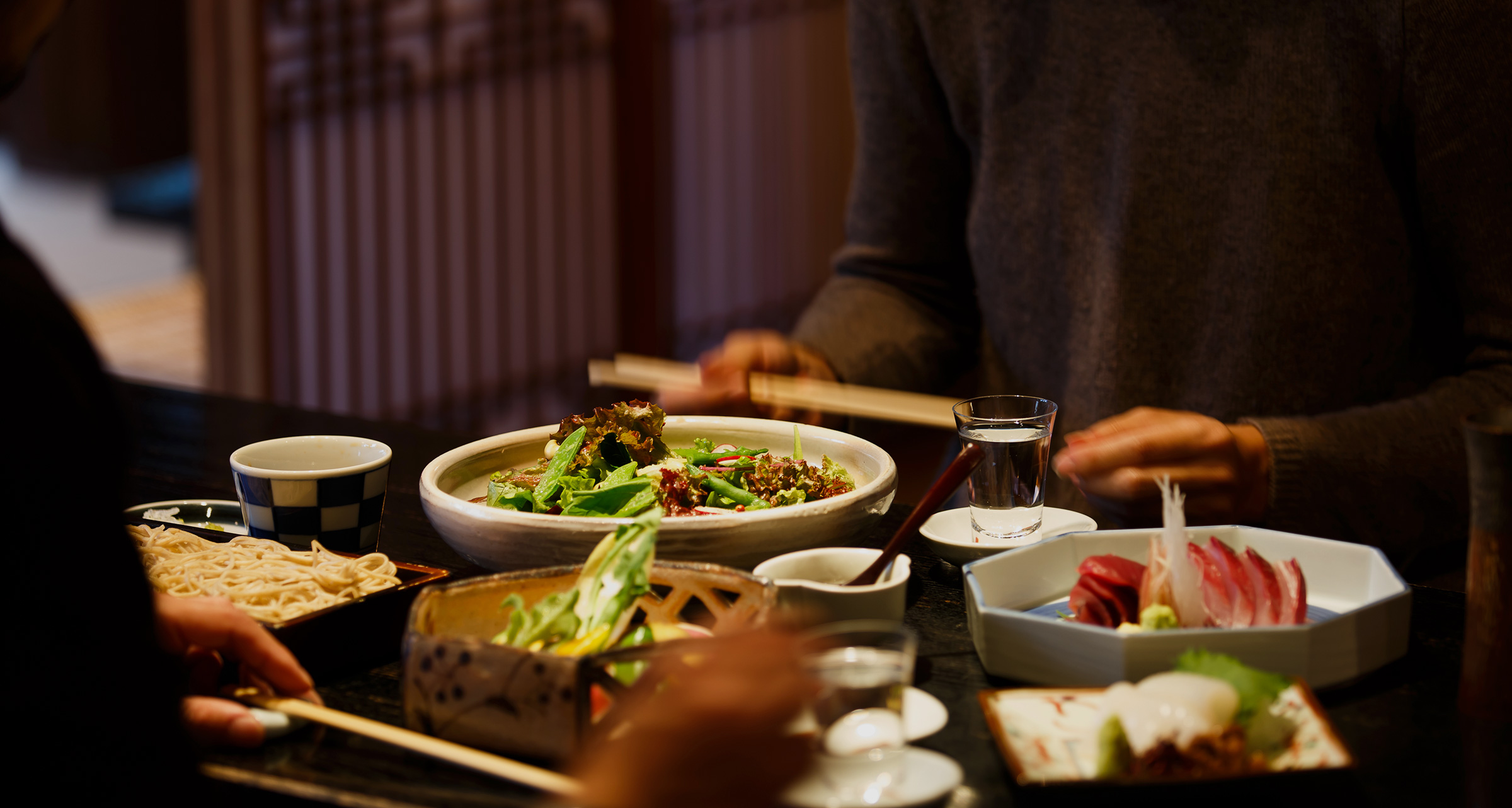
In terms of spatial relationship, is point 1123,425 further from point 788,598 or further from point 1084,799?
point 1084,799

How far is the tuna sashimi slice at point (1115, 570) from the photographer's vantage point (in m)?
1.08

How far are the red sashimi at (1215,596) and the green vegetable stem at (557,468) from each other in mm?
629

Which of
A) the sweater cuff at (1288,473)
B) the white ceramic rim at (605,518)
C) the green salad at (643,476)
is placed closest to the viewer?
the white ceramic rim at (605,518)

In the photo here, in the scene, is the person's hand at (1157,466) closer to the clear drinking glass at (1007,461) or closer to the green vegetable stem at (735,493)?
the clear drinking glass at (1007,461)

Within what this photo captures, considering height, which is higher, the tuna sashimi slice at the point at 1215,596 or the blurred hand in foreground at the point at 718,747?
the blurred hand in foreground at the point at 718,747

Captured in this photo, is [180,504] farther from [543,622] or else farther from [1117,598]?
[1117,598]

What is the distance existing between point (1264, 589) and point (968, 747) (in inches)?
12.1

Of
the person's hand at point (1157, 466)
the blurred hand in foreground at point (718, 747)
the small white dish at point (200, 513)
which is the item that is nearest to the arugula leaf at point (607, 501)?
the small white dish at point (200, 513)

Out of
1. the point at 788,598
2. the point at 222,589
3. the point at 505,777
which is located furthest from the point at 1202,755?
the point at 222,589

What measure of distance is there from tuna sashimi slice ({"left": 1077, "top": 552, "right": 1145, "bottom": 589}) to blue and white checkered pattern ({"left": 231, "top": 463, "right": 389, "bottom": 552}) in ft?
2.31

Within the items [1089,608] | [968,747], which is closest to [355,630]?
[968,747]

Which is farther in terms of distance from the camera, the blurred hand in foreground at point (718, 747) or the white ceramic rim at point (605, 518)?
the white ceramic rim at point (605, 518)

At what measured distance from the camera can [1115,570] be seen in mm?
→ 1092

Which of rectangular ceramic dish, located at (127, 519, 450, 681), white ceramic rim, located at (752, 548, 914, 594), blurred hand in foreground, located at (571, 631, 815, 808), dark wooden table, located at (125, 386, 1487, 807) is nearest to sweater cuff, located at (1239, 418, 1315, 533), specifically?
dark wooden table, located at (125, 386, 1487, 807)
